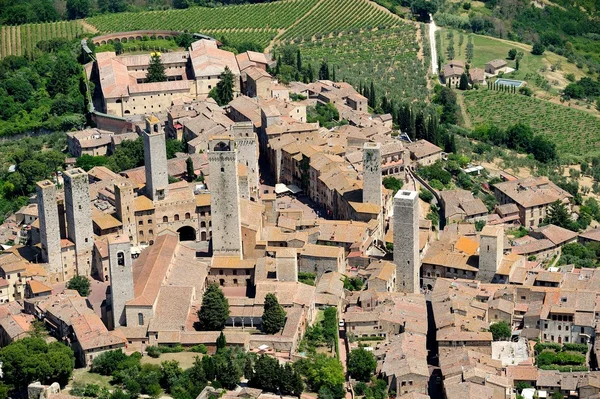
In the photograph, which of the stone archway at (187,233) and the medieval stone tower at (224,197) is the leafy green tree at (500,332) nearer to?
the medieval stone tower at (224,197)

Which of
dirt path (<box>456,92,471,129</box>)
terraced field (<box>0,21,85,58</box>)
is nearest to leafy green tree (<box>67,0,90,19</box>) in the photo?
terraced field (<box>0,21,85,58</box>)

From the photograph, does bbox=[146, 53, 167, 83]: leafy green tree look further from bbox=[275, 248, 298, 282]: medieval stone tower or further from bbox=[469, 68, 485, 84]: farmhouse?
bbox=[469, 68, 485, 84]: farmhouse

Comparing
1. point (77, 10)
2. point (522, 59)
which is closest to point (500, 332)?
point (522, 59)

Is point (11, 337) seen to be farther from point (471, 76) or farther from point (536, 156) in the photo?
point (471, 76)

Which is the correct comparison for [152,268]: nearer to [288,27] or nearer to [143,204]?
[143,204]

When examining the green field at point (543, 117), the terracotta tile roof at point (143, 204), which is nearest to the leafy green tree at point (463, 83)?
the green field at point (543, 117)

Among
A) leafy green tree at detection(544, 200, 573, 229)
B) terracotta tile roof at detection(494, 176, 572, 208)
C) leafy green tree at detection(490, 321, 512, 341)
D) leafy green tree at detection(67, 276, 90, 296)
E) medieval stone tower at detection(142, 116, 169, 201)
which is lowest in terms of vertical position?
leafy green tree at detection(490, 321, 512, 341)

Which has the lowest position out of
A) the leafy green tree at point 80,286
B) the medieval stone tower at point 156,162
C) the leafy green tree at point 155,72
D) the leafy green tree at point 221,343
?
the leafy green tree at point 221,343
